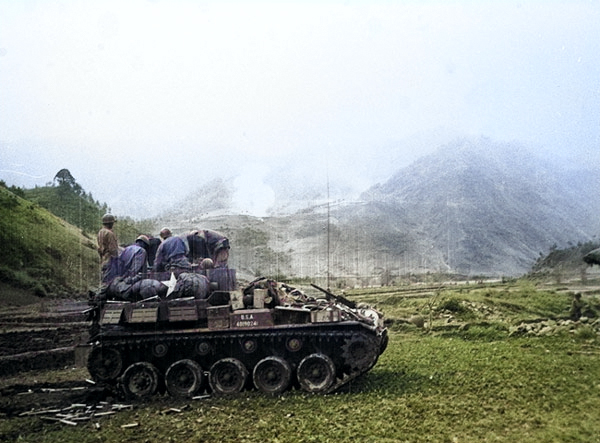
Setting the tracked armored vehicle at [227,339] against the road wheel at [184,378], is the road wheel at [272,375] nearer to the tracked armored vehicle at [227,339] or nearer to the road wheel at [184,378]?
the tracked armored vehicle at [227,339]

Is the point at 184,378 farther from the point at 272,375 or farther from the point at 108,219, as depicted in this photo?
the point at 108,219

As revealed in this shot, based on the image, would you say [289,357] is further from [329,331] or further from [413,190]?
[413,190]

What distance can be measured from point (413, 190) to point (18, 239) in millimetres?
8033

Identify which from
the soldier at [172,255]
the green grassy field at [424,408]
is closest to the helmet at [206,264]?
the soldier at [172,255]

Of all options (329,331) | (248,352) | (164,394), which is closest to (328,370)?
(329,331)

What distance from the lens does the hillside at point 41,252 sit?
12680mm

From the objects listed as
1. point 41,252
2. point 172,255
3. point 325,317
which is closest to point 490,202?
point 325,317

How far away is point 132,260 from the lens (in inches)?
447

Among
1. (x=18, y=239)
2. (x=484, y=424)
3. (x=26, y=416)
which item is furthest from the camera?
(x=18, y=239)

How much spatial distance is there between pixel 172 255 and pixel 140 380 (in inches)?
87.2

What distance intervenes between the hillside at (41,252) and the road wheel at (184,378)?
3535mm

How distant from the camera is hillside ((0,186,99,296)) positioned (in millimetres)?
12680

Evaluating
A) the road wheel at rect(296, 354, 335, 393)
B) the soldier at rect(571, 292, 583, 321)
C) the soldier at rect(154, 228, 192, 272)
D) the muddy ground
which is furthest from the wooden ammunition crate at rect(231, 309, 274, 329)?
the soldier at rect(571, 292, 583, 321)

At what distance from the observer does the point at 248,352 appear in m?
10.8
